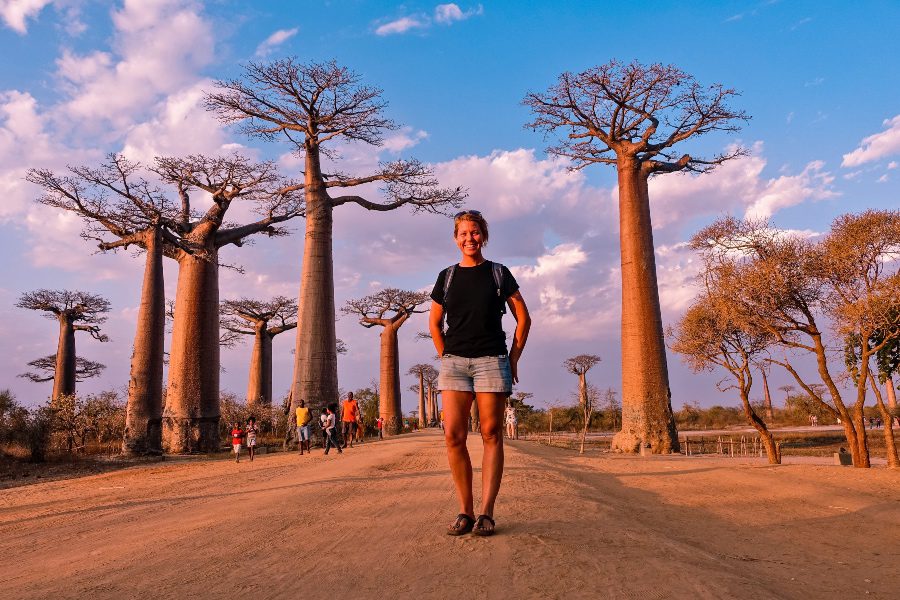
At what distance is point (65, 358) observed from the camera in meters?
28.5

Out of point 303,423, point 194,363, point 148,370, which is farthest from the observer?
point 194,363

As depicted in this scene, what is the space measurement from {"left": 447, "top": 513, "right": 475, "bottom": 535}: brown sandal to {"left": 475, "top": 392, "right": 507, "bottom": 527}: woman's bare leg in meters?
0.09

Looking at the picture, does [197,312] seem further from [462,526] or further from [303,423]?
[462,526]

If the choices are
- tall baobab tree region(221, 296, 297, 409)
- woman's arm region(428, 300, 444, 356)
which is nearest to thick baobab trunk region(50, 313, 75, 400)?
tall baobab tree region(221, 296, 297, 409)

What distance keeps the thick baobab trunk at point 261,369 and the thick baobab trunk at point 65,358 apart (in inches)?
320

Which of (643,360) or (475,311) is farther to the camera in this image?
(643,360)

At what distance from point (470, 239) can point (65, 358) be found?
3157cm

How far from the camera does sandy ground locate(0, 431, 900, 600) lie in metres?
2.18

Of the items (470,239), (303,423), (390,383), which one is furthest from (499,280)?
(390,383)

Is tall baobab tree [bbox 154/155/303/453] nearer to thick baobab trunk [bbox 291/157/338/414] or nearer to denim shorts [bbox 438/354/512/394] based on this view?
thick baobab trunk [bbox 291/157/338/414]

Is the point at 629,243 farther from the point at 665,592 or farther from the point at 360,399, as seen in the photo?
the point at 360,399

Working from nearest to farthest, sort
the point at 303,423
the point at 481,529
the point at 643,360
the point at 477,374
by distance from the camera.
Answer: the point at 481,529 < the point at 477,374 < the point at 643,360 < the point at 303,423

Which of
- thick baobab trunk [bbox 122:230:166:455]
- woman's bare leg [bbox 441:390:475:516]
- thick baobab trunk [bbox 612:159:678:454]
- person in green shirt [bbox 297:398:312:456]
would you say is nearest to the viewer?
woman's bare leg [bbox 441:390:475:516]

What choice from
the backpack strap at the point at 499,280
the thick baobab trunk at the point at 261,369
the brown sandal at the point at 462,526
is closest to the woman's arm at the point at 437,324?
the backpack strap at the point at 499,280
